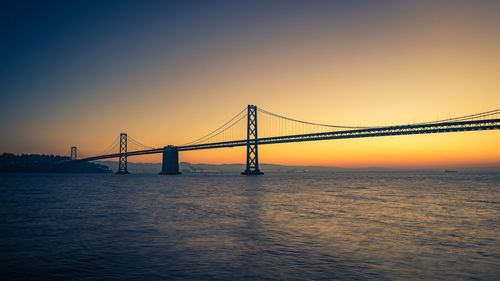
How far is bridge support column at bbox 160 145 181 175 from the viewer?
90444mm

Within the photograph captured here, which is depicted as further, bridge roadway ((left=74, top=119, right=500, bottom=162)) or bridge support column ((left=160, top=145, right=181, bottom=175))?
bridge support column ((left=160, top=145, right=181, bottom=175))

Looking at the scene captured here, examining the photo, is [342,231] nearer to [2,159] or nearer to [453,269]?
[453,269]

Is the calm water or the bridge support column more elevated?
the bridge support column

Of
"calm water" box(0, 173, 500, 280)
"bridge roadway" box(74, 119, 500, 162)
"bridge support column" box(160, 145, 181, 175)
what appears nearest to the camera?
"calm water" box(0, 173, 500, 280)

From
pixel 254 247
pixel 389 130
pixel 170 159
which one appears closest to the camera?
pixel 254 247

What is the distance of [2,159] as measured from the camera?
13900 cm

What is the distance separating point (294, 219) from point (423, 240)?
5331 millimetres

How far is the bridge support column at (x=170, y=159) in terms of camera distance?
90444mm

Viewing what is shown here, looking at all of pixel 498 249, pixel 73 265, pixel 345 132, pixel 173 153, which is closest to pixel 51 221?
pixel 73 265

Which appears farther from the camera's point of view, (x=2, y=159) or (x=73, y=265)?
(x=2, y=159)

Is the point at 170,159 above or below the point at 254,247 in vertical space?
above

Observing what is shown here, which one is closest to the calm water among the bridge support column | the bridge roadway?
the bridge roadway

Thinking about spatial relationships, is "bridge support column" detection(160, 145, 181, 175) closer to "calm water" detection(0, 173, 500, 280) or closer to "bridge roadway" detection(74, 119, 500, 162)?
"bridge roadway" detection(74, 119, 500, 162)

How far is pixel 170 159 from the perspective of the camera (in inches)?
3622
